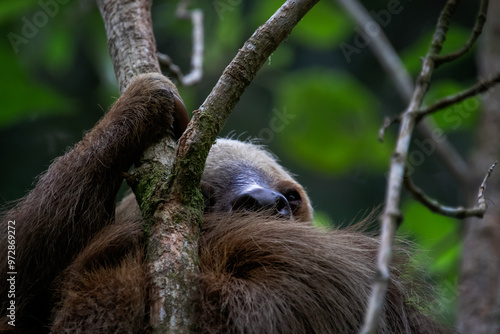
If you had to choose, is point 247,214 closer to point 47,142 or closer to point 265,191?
point 265,191

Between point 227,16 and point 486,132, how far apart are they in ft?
10.2

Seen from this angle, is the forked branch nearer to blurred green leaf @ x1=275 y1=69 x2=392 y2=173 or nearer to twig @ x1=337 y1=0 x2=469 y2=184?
twig @ x1=337 y1=0 x2=469 y2=184

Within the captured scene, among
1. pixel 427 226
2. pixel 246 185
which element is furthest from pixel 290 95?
pixel 246 185

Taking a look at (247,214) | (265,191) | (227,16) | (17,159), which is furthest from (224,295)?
(17,159)

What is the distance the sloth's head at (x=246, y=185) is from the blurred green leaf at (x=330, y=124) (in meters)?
2.57

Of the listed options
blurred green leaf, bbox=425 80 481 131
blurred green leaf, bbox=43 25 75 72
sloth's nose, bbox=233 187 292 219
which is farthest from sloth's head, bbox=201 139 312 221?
blurred green leaf, bbox=43 25 75 72

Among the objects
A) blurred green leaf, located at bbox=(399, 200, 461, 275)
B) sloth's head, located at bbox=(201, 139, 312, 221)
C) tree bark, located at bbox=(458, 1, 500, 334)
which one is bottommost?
blurred green leaf, located at bbox=(399, 200, 461, 275)

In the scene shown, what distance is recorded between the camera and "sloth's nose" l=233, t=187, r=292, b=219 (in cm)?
332

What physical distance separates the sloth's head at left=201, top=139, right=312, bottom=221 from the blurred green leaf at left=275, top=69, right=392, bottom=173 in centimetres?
257

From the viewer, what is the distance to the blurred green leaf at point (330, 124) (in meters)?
6.96

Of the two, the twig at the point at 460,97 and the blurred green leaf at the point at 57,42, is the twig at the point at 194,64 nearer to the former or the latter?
the blurred green leaf at the point at 57,42


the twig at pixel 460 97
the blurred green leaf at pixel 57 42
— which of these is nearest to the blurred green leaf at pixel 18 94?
the blurred green leaf at pixel 57 42

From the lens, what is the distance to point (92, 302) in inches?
103

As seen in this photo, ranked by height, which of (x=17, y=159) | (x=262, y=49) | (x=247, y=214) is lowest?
(x=17, y=159)
